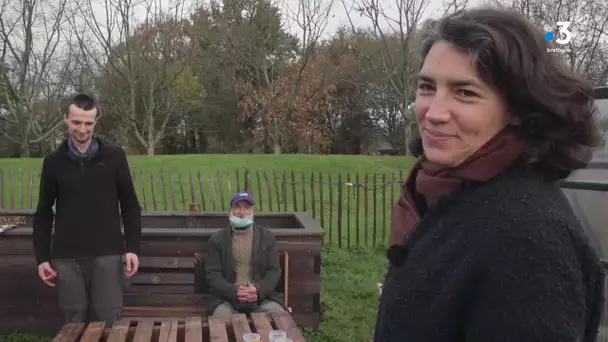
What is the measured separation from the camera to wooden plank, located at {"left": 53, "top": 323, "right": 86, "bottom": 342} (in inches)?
119

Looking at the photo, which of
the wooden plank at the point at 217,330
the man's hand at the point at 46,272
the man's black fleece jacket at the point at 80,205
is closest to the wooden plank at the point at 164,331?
the wooden plank at the point at 217,330

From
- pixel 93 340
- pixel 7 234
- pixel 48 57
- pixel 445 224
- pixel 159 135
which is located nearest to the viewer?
pixel 445 224

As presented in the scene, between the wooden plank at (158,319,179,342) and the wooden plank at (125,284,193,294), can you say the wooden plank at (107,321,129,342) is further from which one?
the wooden plank at (125,284,193,294)

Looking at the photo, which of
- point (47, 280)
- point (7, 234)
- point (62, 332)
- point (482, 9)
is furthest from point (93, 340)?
point (482, 9)

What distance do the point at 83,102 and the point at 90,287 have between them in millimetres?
1198

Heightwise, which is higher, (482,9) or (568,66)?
(482,9)

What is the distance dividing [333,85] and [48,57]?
519 inches

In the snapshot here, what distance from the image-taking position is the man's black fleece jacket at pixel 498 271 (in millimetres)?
898

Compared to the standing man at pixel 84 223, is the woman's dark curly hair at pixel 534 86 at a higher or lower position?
higher

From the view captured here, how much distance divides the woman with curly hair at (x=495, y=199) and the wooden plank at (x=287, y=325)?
77.0 inches

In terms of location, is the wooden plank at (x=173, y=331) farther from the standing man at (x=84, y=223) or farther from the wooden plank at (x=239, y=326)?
the standing man at (x=84, y=223)

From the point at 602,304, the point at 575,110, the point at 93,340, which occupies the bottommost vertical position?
the point at 93,340

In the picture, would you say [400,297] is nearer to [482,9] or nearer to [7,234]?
[482,9]

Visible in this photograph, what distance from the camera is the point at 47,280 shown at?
3547mm
